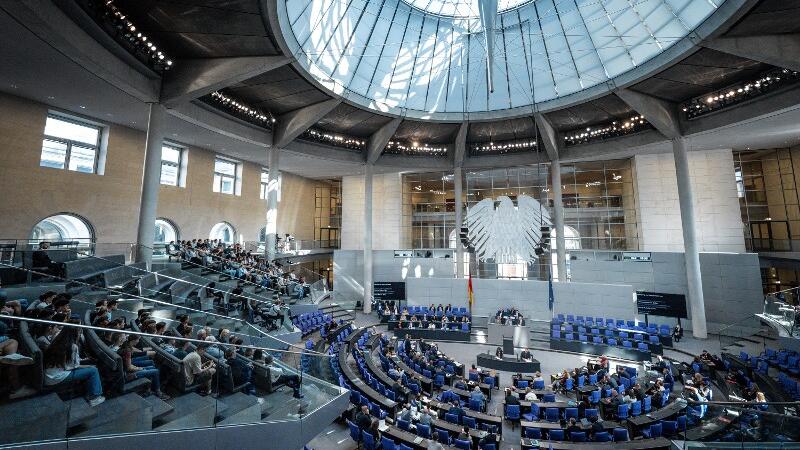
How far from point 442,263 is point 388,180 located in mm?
8675

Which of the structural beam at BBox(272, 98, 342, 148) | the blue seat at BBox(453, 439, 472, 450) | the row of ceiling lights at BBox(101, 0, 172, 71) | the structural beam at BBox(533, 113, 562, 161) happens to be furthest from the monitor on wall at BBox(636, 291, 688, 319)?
the row of ceiling lights at BBox(101, 0, 172, 71)

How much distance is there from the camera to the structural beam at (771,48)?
488 inches

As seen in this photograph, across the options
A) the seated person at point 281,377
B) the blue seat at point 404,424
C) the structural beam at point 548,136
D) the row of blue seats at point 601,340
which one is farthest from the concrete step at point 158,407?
the structural beam at point 548,136

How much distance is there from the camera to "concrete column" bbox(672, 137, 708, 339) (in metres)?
18.3

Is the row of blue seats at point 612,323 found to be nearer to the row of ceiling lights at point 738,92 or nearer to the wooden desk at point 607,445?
the wooden desk at point 607,445

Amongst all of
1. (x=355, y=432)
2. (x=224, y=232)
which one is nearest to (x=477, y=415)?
(x=355, y=432)

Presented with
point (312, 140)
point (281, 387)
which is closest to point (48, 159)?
point (312, 140)

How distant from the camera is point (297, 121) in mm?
20234

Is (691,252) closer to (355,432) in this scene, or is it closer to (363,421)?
(363,421)

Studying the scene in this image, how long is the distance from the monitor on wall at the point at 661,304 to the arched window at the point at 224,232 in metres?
26.8

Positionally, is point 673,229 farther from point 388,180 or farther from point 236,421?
point 236,421

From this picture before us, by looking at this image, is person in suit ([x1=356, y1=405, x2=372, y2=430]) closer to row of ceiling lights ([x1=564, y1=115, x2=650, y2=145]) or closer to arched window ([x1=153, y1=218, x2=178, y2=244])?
arched window ([x1=153, y1=218, x2=178, y2=244])

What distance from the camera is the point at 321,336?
54.9ft

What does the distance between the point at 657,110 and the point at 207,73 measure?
2227 centimetres
